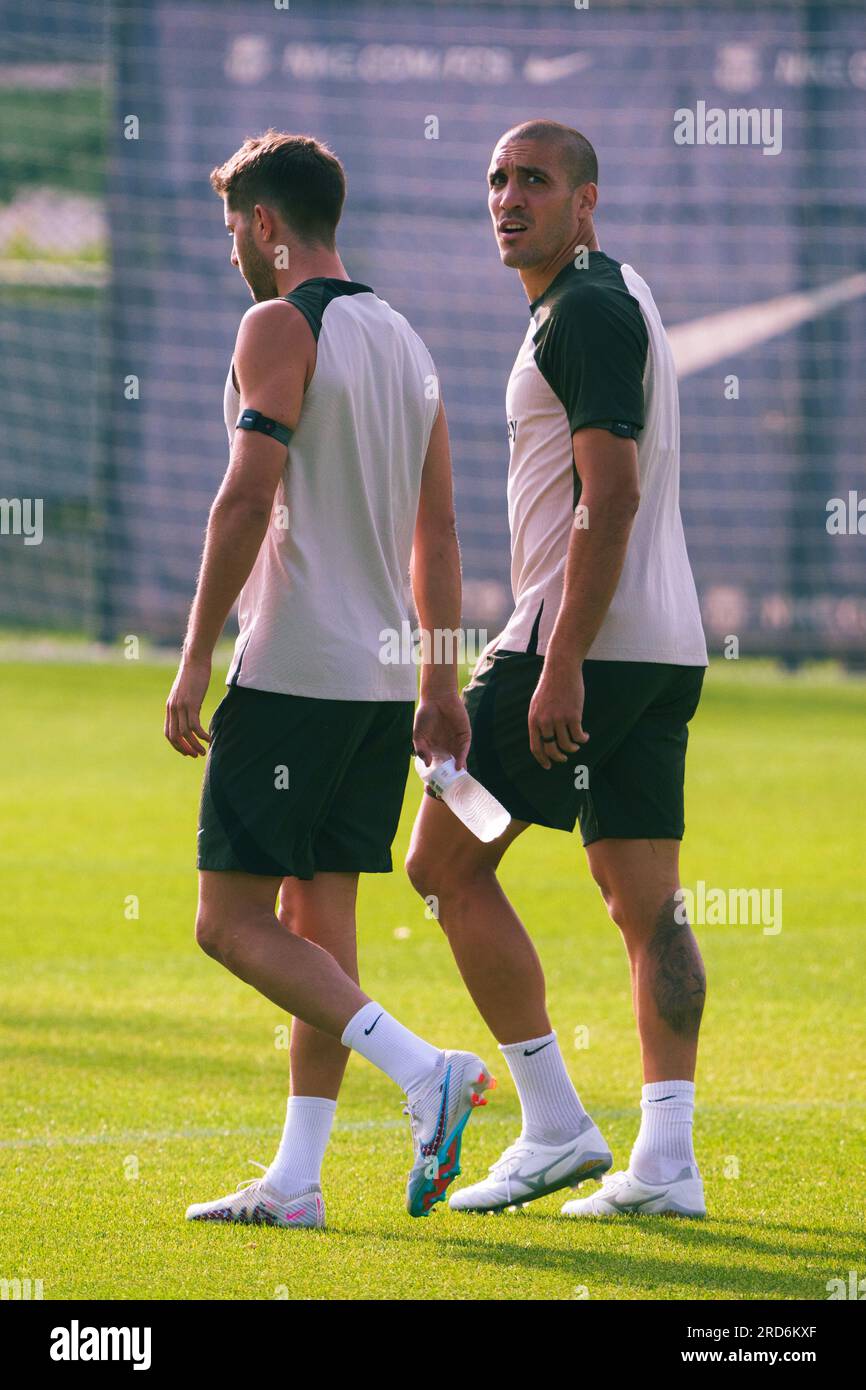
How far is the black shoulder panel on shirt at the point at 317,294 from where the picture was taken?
4.00 meters

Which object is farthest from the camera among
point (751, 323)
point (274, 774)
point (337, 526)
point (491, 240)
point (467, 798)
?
point (491, 240)

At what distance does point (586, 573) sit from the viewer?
4.12m

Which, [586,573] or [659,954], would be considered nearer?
[586,573]

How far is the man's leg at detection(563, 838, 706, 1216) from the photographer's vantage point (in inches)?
170

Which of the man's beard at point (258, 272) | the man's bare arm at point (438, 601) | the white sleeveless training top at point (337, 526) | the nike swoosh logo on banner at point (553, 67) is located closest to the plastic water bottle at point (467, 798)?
the man's bare arm at point (438, 601)

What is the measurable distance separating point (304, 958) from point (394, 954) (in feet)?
12.7

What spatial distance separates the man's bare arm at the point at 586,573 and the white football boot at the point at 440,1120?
71 cm

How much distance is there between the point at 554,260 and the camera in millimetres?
4410

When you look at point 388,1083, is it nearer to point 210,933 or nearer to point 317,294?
point 210,933

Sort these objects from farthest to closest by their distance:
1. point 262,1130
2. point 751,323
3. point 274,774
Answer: point 751,323
point 262,1130
point 274,774

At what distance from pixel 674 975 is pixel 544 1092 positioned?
15.2 inches

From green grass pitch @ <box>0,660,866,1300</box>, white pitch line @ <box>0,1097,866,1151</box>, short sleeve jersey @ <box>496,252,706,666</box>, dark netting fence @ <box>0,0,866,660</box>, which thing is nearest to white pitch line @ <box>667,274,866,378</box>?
dark netting fence @ <box>0,0,866,660</box>

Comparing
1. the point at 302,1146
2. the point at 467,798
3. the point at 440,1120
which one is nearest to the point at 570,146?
the point at 467,798
